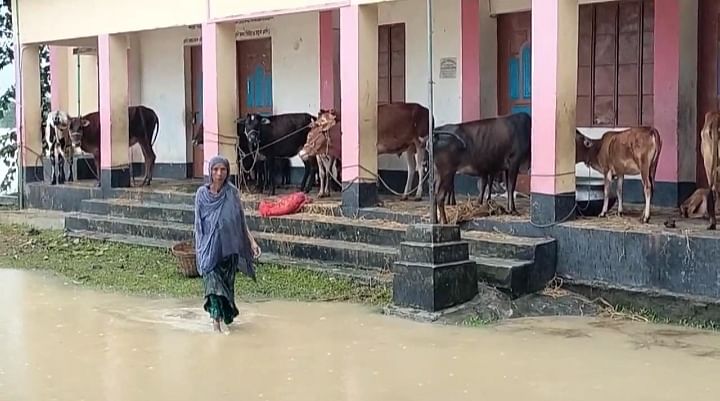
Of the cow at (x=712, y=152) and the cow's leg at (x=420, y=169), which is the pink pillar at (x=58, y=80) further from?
the cow at (x=712, y=152)

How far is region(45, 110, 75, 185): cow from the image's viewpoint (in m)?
16.6

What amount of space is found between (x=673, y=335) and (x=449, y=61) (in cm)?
623

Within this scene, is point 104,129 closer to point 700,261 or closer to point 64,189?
point 64,189

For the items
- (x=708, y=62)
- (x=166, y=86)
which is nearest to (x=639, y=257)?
(x=708, y=62)

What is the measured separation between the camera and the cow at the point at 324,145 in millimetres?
13258

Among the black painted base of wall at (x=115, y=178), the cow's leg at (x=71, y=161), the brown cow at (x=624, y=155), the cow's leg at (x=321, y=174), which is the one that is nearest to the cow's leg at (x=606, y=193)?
the brown cow at (x=624, y=155)

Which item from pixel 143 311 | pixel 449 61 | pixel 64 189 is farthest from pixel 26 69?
pixel 143 311

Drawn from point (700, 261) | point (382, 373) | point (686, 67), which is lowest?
point (382, 373)

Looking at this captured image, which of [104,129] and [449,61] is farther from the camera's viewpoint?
[104,129]

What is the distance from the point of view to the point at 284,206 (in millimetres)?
12398

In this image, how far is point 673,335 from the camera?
834 cm

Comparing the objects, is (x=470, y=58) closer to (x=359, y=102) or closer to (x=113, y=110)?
(x=359, y=102)

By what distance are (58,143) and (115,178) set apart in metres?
1.67

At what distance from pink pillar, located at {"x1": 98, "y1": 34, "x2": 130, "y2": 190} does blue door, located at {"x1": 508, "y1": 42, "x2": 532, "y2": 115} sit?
20.8ft
